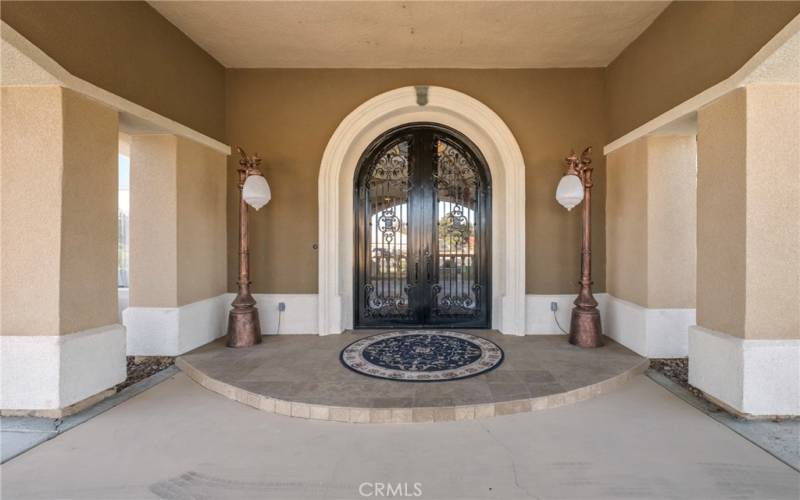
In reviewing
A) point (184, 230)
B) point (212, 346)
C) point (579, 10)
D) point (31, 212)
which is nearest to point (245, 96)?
point (184, 230)

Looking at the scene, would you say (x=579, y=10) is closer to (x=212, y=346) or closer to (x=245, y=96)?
(x=245, y=96)

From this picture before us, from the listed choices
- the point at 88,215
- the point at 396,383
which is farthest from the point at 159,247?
the point at 396,383

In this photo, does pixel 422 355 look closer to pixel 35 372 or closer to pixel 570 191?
pixel 570 191

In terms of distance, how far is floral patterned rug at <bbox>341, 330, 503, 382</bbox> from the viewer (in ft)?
11.1

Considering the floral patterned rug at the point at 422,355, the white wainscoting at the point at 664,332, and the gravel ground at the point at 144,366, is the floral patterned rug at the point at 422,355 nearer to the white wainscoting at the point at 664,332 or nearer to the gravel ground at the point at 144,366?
the white wainscoting at the point at 664,332

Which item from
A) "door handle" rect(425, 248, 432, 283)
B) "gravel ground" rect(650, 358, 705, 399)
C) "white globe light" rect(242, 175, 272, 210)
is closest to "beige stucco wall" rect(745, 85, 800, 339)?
"gravel ground" rect(650, 358, 705, 399)

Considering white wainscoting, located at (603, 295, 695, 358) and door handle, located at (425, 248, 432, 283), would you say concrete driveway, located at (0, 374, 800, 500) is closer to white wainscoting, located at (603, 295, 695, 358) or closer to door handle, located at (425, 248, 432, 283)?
white wainscoting, located at (603, 295, 695, 358)

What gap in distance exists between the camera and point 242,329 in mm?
4176

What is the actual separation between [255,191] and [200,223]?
83cm

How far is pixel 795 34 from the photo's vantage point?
234 cm

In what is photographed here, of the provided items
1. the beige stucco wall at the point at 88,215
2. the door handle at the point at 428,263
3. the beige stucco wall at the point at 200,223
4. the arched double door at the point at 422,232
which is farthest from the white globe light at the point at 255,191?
the door handle at the point at 428,263

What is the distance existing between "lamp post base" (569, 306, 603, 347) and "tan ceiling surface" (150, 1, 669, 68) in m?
3.01

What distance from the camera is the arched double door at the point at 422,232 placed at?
4.98 meters

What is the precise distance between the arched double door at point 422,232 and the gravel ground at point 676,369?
77.2 inches
